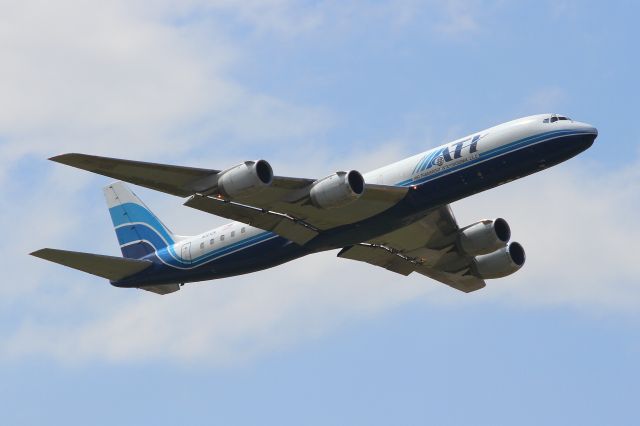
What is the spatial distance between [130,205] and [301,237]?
46.6 ft

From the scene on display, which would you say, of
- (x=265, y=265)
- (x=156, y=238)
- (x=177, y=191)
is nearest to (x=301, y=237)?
(x=265, y=265)

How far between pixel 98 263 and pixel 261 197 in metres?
10.8

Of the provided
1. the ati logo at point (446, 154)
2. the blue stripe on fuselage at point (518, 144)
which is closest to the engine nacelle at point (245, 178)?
the ati logo at point (446, 154)

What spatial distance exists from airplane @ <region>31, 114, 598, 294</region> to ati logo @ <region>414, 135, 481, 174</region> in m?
0.05

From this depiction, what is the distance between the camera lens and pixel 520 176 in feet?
186

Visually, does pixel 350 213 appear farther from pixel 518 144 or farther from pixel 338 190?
pixel 518 144

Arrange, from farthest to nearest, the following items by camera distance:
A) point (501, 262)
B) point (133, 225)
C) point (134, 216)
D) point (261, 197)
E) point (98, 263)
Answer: point (134, 216)
point (133, 225)
point (501, 262)
point (98, 263)
point (261, 197)

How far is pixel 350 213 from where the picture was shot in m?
57.3

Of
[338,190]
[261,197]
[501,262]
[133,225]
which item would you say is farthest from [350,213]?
[133,225]

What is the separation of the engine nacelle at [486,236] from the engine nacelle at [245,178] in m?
13.5

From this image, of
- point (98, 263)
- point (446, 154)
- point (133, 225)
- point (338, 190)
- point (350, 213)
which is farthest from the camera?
point (133, 225)

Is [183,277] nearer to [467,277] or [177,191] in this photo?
[177,191]

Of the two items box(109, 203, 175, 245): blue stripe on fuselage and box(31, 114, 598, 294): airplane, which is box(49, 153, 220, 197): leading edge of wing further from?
box(109, 203, 175, 245): blue stripe on fuselage

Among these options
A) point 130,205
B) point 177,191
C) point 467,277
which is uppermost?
point 130,205
